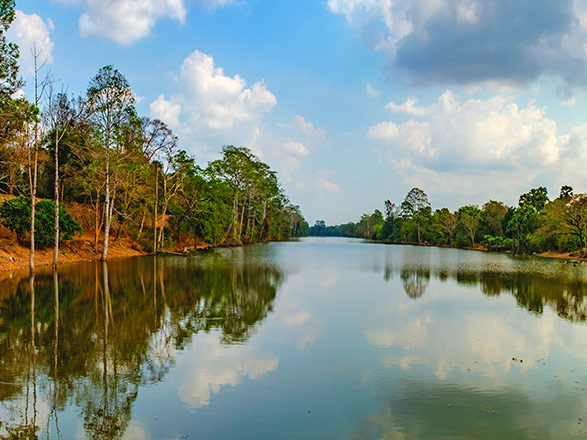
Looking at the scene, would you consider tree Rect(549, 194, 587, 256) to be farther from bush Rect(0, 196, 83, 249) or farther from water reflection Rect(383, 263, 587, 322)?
bush Rect(0, 196, 83, 249)

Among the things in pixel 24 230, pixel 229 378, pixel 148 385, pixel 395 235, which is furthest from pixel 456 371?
pixel 395 235

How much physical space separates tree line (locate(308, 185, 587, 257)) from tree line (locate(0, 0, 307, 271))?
3704cm

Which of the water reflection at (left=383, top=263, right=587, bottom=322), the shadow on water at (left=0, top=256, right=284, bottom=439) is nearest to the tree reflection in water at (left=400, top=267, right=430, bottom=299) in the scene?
the water reflection at (left=383, top=263, right=587, bottom=322)

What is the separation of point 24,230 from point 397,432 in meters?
24.2

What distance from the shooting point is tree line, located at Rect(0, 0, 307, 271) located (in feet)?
66.6

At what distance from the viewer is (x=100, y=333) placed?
9.45 meters

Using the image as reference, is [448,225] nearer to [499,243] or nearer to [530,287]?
[499,243]

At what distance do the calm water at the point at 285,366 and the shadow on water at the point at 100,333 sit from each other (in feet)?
0.12

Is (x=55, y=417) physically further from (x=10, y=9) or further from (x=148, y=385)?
(x=10, y=9)

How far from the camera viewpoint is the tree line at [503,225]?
4400 centimetres

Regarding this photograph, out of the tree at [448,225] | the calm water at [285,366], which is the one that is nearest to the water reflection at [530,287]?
the calm water at [285,366]

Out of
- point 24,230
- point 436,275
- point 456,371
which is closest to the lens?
point 456,371

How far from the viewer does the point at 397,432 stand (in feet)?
17.1

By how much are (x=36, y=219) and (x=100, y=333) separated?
16.9 metres
